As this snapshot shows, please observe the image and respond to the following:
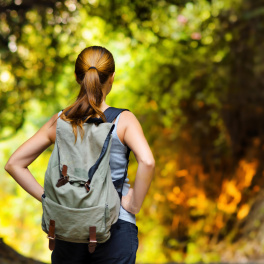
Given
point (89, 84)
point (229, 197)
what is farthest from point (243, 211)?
point (89, 84)

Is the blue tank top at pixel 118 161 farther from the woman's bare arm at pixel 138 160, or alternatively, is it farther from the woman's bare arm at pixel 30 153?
the woman's bare arm at pixel 30 153

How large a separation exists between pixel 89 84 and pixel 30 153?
414 mm

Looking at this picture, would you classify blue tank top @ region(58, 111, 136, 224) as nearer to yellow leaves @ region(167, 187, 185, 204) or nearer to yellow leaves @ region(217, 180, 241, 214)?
yellow leaves @ region(217, 180, 241, 214)

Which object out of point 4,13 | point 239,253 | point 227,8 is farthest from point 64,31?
point 239,253

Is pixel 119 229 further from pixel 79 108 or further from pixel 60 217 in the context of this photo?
pixel 79 108

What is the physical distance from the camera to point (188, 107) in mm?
7684

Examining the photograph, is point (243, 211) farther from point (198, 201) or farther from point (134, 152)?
point (134, 152)

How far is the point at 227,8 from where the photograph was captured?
6637 millimetres

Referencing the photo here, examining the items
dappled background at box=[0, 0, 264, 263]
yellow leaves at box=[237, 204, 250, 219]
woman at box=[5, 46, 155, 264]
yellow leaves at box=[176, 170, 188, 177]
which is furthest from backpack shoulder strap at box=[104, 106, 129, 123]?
yellow leaves at box=[176, 170, 188, 177]

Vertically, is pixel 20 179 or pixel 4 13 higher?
pixel 4 13

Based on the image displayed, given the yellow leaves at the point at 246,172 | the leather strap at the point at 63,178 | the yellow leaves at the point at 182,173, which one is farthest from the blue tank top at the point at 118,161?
the yellow leaves at the point at 182,173

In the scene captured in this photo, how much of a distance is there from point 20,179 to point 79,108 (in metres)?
0.45

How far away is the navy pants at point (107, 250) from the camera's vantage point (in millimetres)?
1733

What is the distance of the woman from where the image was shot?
1.74 m
